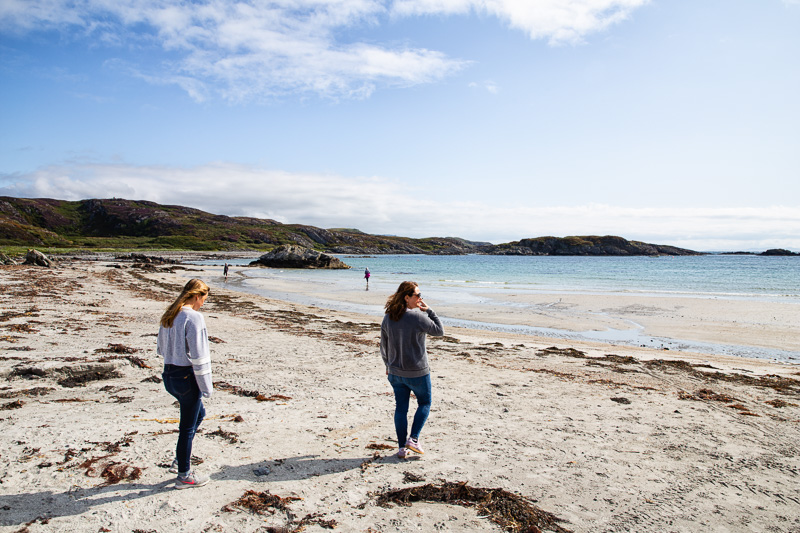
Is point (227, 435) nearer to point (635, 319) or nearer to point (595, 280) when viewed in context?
point (635, 319)

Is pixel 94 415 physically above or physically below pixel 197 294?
below

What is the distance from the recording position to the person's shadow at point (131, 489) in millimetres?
3756

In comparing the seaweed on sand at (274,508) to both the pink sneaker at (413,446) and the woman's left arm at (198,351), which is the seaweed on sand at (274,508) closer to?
the woman's left arm at (198,351)

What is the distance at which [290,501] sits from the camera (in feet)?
13.8

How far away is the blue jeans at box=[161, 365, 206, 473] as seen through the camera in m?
4.12

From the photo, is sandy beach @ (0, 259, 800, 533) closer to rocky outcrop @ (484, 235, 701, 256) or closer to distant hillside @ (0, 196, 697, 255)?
distant hillside @ (0, 196, 697, 255)

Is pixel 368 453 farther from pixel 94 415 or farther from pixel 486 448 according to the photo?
pixel 94 415

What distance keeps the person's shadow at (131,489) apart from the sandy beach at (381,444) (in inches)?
0.8

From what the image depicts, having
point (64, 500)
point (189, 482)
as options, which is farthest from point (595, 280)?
point (64, 500)

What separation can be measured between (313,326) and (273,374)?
25.0 ft

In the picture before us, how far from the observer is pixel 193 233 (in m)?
153

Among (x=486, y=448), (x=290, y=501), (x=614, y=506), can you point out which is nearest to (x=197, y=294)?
(x=290, y=501)

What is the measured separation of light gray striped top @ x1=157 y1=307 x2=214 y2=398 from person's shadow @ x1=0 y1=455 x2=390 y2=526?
3.74ft

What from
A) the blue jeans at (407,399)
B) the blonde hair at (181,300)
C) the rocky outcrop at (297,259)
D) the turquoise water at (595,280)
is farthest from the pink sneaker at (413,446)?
Result: the rocky outcrop at (297,259)
